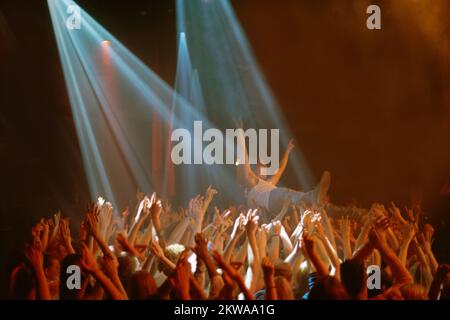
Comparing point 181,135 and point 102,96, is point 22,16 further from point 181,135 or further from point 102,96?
point 181,135

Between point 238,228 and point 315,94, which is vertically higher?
point 315,94

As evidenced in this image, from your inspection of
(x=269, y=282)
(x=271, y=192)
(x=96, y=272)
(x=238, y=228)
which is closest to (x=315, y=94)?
(x=271, y=192)

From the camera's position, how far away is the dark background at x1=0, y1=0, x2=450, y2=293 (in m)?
4.73

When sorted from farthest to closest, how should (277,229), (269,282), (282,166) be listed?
1. (282,166)
2. (277,229)
3. (269,282)

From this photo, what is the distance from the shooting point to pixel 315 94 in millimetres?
5426

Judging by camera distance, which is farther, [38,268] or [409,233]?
[409,233]

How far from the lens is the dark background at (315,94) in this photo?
473 cm

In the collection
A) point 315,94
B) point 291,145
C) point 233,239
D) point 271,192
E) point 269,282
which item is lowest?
point 269,282

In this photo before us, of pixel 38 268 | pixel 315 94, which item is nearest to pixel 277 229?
pixel 38 268

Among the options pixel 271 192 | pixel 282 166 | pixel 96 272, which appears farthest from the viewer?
pixel 282 166

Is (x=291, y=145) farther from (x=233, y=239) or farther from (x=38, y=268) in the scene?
(x=38, y=268)

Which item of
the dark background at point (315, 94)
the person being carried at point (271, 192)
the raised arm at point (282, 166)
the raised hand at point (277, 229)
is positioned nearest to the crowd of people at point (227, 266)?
the raised hand at point (277, 229)

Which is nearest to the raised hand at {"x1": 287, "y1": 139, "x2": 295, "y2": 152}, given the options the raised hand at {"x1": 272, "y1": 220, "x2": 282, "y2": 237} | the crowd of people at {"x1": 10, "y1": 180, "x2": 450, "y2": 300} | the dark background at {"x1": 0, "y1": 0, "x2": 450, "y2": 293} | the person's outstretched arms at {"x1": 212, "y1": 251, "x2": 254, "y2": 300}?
the dark background at {"x1": 0, "y1": 0, "x2": 450, "y2": 293}

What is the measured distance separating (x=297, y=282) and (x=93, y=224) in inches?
54.1
